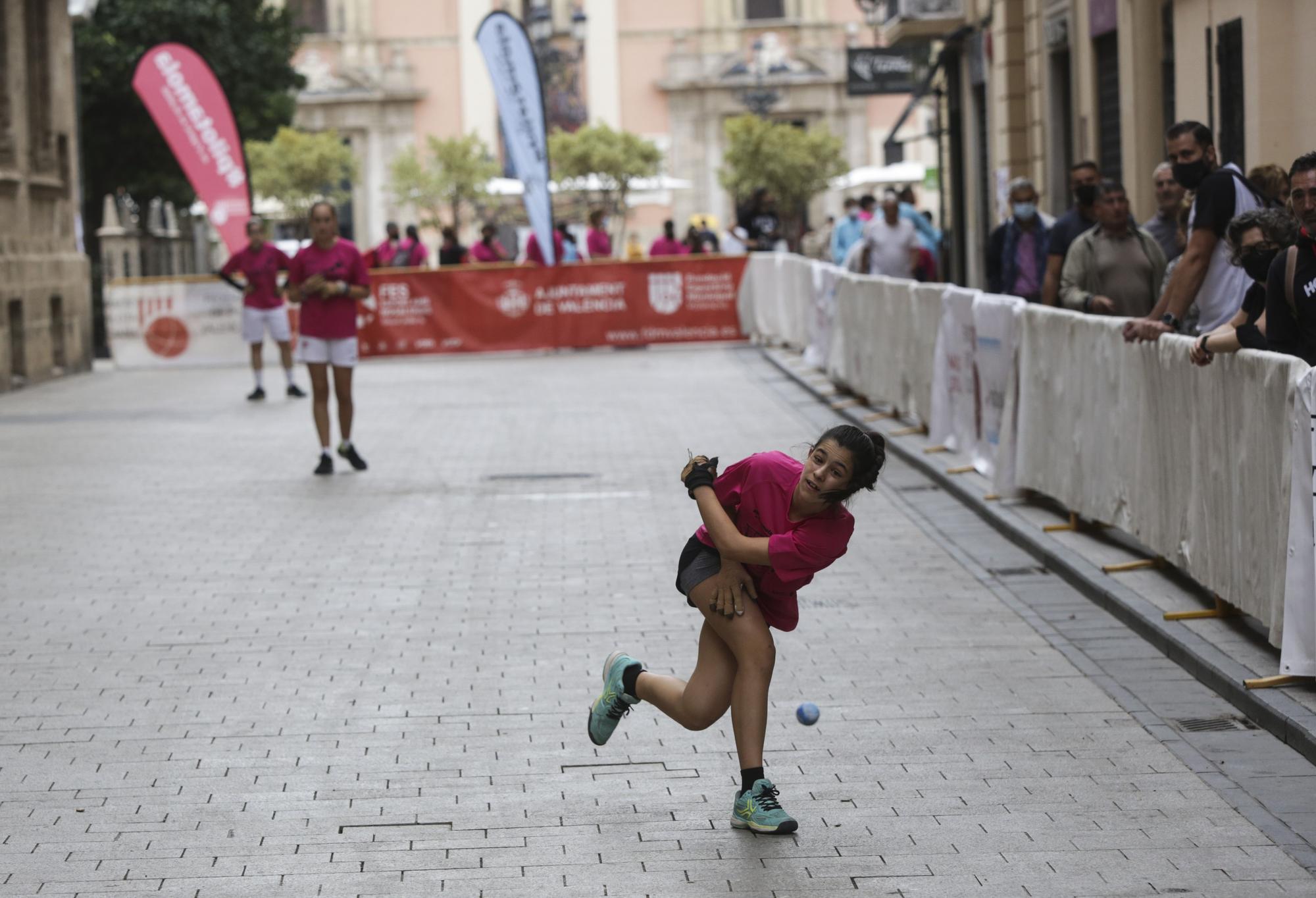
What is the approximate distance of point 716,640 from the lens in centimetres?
566

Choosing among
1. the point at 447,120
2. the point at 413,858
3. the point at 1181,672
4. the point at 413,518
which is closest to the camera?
the point at 413,858

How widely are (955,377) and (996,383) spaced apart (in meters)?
1.48

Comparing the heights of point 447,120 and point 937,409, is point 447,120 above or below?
above

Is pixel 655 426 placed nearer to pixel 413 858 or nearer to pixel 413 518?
pixel 413 518

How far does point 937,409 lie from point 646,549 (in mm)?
4264

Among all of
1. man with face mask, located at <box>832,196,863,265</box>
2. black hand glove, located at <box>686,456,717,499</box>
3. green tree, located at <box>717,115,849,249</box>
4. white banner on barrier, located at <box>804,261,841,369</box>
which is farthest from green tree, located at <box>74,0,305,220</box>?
black hand glove, located at <box>686,456,717,499</box>

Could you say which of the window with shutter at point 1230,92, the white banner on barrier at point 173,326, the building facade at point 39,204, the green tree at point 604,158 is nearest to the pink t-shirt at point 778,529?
the window with shutter at point 1230,92

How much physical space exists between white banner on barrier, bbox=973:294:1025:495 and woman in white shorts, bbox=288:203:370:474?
4257 millimetres

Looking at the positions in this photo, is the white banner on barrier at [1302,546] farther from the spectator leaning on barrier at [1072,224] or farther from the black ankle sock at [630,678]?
the spectator leaning on barrier at [1072,224]

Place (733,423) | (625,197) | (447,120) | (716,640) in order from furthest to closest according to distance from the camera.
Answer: (447,120)
(625,197)
(733,423)
(716,640)

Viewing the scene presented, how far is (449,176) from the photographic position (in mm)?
63312

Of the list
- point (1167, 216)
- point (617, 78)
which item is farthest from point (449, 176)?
point (1167, 216)

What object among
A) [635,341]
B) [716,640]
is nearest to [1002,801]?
[716,640]

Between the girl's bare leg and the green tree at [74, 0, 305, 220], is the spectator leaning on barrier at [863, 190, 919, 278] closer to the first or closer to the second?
the girl's bare leg
